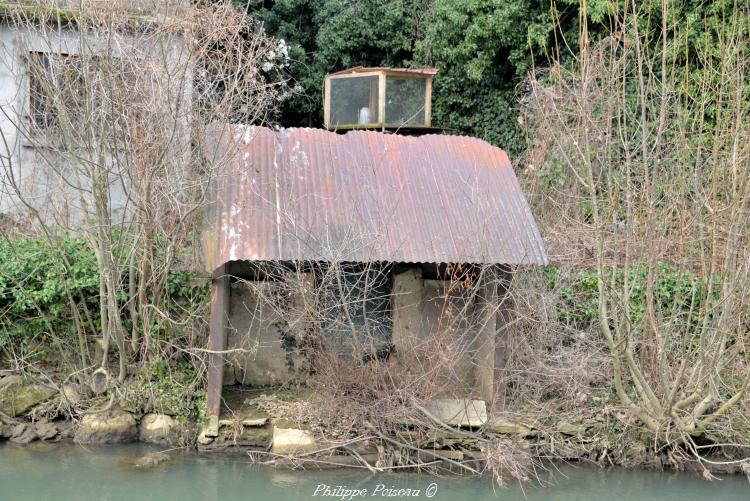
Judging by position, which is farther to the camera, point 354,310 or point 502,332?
point 502,332

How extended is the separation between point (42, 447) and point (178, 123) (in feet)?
14.5

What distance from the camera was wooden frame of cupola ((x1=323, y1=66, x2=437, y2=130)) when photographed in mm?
13851

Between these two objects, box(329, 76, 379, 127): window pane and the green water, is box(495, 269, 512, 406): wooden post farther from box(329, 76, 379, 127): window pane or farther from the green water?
box(329, 76, 379, 127): window pane

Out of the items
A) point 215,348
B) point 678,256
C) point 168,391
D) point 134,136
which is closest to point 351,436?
point 215,348

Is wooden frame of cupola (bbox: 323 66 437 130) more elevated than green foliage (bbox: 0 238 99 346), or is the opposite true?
wooden frame of cupola (bbox: 323 66 437 130)

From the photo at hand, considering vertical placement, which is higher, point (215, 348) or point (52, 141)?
point (52, 141)

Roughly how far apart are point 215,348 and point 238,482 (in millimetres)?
1650

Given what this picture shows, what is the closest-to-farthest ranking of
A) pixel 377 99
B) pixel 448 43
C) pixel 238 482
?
pixel 238 482 < pixel 377 99 < pixel 448 43

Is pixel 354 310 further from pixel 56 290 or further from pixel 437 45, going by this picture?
pixel 437 45

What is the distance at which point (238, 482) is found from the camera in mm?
8320

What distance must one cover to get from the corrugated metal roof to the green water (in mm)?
2569

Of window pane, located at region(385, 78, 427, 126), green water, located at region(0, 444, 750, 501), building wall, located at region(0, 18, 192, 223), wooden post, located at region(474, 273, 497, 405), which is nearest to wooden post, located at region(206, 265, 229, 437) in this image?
green water, located at region(0, 444, 750, 501)

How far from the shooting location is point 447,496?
8.20 metres

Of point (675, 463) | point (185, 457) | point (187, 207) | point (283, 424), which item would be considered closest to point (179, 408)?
point (185, 457)
